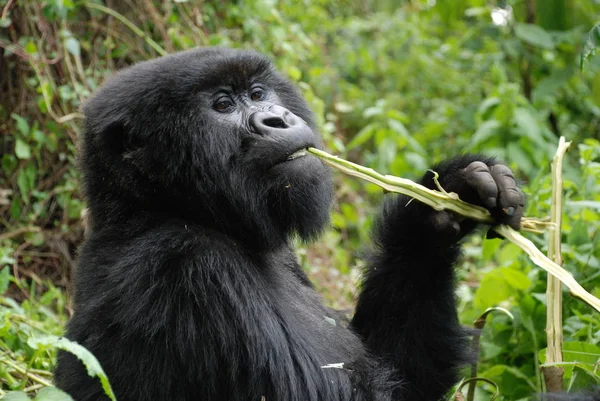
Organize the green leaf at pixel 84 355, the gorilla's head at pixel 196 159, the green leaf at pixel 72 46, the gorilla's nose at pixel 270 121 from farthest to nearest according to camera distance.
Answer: the green leaf at pixel 72 46 < the gorilla's nose at pixel 270 121 < the gorilla's head at pixel 196 159 < the green leaf at pixel 84 355

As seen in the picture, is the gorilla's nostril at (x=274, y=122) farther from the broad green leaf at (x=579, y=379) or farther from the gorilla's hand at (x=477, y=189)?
the broad green leaf at (x=579, y=379)

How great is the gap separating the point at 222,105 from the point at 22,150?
2.27m

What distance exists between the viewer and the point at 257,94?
3580 millimetres

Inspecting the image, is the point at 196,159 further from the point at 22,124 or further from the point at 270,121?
the point at 22,124

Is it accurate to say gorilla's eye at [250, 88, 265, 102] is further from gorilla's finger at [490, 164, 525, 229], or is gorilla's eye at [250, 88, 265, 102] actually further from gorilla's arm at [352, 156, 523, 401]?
gorilla's finger at [490, 164, 525, 229]

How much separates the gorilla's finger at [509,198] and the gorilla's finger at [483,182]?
0.09 ft

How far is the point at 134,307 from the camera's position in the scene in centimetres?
282

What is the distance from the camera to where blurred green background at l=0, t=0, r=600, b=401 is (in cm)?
400

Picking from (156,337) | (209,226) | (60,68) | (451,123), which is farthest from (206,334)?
(451,123)

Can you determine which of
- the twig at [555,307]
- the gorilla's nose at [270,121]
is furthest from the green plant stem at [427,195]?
the twig at [555,307]

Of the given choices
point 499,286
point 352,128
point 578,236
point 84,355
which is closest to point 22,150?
point 499,286

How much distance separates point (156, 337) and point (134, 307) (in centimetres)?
13

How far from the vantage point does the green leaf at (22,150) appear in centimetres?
509

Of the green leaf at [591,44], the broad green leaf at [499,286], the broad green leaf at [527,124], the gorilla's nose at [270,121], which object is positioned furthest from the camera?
the broad green leaf at [527,124]
